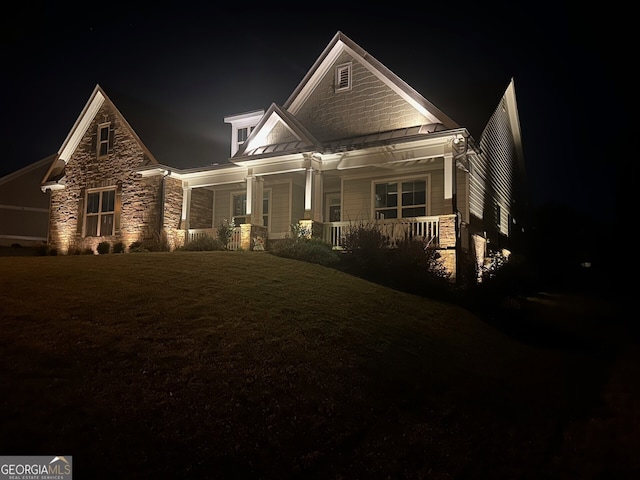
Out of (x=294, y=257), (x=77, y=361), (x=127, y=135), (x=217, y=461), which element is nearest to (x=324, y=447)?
(x=217, y=461)

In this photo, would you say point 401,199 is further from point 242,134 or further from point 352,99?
point 242,134

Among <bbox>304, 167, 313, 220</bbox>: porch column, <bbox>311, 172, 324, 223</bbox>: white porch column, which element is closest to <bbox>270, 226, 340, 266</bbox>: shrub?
<bbox>304, 167, 313, 220</bbox>: porch column

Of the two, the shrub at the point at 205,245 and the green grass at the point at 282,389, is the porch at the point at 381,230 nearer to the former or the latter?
the shrub at the point at 205,245

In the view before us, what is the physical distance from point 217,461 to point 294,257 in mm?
10398

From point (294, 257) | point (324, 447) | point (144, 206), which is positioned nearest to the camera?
point (324, 447)

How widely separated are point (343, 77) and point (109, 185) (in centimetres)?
Result: 1120

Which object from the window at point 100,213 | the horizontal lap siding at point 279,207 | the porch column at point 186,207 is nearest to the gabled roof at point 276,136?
the horizontal lap siding at point 279,207

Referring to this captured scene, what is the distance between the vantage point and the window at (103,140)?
23547mm

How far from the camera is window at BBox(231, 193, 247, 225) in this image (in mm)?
22625

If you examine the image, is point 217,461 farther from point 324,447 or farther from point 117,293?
point 117,293

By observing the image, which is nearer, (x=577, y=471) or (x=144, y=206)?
(x=577, y=471)

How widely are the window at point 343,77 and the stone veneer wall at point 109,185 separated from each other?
8.36 metres

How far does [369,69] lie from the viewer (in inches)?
769

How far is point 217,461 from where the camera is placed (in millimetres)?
4578
